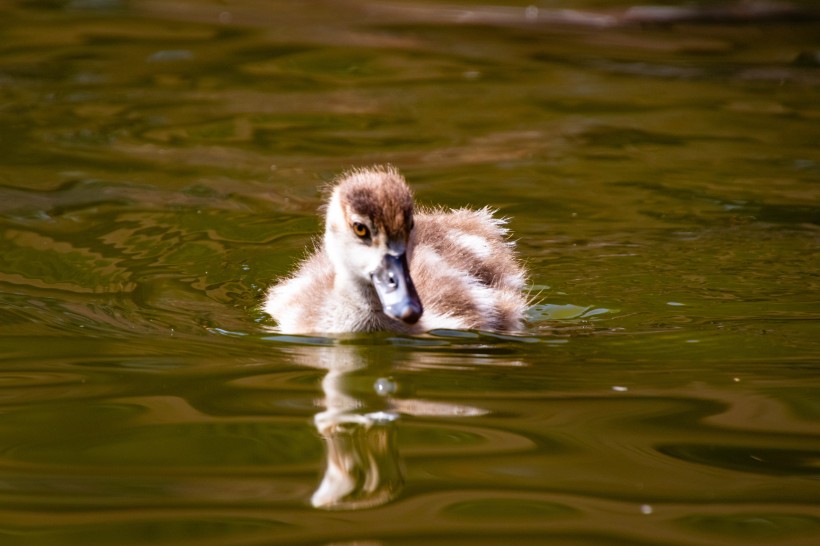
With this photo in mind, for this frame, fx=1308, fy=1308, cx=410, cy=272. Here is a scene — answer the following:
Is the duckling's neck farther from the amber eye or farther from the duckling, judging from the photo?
the amber eye

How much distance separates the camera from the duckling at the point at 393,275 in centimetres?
466

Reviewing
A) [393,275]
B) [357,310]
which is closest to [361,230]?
[393,275]

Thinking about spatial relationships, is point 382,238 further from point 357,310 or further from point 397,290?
point 357,310

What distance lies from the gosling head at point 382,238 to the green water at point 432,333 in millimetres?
218

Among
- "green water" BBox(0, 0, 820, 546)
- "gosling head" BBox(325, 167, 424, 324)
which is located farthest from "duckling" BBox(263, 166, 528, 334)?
"green water" BBox(0, 0, 820, 546)

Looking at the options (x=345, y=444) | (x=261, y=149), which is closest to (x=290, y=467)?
(x=345, y=444)

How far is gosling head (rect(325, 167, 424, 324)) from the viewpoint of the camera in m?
4.54

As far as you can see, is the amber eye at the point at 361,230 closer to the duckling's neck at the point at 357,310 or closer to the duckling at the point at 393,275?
the duckling at the point at 393,275

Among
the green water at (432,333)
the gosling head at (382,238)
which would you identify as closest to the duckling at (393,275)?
the gosling head at (382,238)

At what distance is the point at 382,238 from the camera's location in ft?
15.3

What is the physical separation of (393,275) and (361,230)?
0.75ft

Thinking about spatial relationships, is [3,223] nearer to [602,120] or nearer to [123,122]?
[123,122]

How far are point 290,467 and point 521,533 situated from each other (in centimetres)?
71

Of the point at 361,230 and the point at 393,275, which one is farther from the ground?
the point at 361,230
